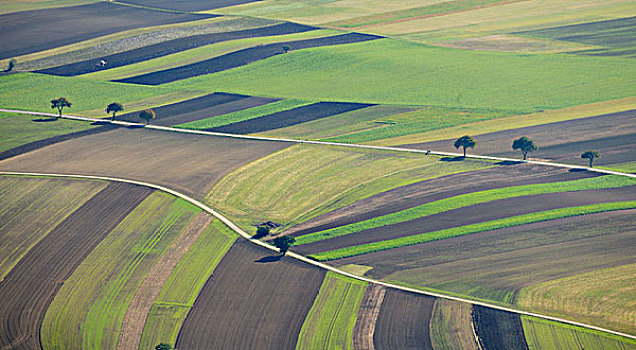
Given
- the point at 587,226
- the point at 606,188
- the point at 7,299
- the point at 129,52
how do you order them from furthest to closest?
the point at 129,52, the point at 606,188, the point at 587,226, the point at 7,299

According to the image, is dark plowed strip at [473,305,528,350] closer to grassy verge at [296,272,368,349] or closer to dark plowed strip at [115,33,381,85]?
grassy verge at [296,272,368,349]

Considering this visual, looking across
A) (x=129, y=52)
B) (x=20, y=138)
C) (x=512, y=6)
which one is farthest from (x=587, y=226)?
(x=512, y=6)

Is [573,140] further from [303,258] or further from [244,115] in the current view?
[244,115]

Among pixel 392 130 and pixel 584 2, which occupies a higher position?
pixel 584 2

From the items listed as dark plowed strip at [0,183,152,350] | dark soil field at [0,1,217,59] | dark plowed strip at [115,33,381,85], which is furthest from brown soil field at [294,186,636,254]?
dark soil field at [0,1,217,59]

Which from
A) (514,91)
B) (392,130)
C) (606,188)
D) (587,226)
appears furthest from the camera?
(514,91)

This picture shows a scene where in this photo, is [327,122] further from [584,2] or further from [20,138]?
[584,2]

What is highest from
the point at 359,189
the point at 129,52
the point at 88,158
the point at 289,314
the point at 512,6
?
the point at 512,6
